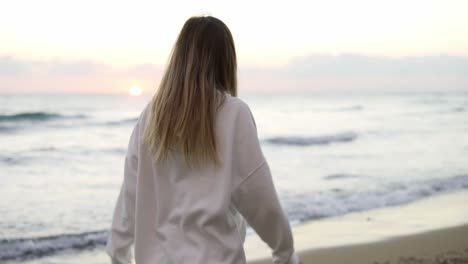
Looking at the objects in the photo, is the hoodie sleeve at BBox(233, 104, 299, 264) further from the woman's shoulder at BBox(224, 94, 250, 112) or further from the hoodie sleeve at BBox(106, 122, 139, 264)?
the hoodie sleeve at BBox(106, 122, 139, 264)

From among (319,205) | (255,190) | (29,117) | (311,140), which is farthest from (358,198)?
(29,117)

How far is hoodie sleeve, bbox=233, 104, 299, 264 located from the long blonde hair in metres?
0.09

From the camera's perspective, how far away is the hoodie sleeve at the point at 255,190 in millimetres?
2230

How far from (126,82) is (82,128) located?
15.6 metres

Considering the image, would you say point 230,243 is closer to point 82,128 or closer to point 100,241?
point 100,241

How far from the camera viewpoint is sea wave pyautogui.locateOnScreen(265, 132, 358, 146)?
65.0ft

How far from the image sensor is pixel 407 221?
25.8 feet

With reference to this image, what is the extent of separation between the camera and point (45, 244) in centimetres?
709

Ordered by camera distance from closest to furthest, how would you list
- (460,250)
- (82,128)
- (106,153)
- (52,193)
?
(460,250) < (52,193) < (106,153) < (82,128)

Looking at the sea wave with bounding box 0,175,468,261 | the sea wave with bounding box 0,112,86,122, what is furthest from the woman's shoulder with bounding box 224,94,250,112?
the sea wave with bounding box 0,112,86,122

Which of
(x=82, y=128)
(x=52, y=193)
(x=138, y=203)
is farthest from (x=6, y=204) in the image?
(x=82, y=128)

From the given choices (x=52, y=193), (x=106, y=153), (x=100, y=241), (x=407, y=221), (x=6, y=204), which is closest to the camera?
(x=100, y=241)

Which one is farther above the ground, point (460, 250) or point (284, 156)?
point (460, 250)

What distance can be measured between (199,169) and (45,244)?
5.31m
